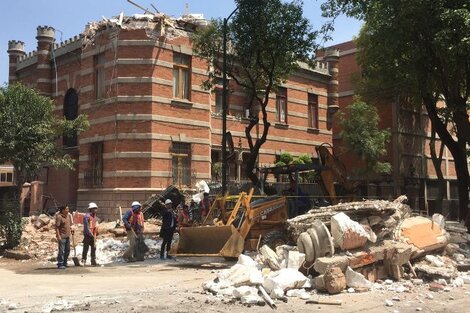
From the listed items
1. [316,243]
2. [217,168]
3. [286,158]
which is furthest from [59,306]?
[286,158]

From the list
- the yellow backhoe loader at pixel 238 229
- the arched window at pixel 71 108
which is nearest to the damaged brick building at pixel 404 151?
the arched window at pixel 71 108

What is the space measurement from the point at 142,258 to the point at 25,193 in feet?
42.1

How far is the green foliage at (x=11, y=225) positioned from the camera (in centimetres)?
1748

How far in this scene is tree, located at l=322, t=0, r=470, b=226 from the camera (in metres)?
16.1

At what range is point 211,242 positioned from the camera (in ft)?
47.0

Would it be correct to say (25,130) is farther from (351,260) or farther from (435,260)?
(435,260)

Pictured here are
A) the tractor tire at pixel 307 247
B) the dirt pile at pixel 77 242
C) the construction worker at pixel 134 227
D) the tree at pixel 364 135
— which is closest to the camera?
the tractor tire at pixel 307 247

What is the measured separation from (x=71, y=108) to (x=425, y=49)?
18513 millimetres

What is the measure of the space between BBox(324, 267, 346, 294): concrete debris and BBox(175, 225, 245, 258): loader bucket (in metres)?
3.89

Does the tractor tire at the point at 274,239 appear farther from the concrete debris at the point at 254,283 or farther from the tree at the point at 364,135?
the tree at the point at 364,135

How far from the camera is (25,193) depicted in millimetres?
26281

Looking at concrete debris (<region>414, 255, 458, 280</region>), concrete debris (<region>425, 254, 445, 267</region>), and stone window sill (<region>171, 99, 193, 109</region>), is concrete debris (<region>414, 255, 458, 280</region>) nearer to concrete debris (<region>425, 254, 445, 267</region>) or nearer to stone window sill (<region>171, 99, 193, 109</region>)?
concrete debris (<region>425, 254, 445, 267</region>)

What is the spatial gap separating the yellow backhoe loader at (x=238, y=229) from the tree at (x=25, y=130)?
6498mm

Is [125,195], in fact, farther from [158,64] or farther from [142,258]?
[142,258]
